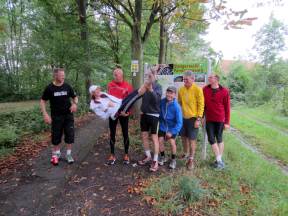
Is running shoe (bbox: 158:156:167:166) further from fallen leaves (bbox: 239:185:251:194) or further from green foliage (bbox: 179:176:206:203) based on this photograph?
fallen leaves (bbox: 239:185:251:194)

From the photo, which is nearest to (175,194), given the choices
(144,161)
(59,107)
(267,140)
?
(144,161)

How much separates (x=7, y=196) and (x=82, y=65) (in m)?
6.19

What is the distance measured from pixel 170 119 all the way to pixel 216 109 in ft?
3.09

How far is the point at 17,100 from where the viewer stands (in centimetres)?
1465

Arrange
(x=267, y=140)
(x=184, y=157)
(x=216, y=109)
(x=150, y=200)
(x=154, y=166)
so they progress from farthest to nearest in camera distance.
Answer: (x=267, y=140), (x=184, y=157), (x=216, y=109), (x=154, y=166), (x=150, y=200)

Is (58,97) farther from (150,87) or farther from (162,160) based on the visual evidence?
(162,160)

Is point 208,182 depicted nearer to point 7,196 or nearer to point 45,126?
point 7,196

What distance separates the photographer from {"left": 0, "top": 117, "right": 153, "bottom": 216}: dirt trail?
3.32m

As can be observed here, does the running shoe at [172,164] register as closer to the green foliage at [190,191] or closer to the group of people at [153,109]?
the group of people at [153,109]

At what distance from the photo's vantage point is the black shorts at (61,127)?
15.2 ft

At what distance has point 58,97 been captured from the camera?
4.50 metres

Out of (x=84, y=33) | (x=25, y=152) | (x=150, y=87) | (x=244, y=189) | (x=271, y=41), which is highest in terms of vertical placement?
(x=271, y=41)

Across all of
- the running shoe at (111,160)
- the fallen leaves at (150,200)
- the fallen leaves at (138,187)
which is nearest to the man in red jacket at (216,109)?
the fallen leaves at (138,187)

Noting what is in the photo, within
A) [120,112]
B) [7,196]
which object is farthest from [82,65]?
[7,196]
